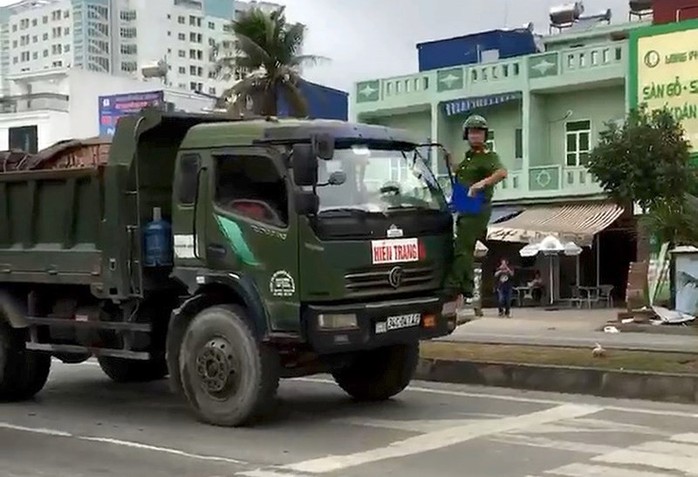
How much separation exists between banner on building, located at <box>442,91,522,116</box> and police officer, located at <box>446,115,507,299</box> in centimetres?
2301

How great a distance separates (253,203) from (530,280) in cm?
2476

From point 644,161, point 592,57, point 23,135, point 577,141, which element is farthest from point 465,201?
point 23,135

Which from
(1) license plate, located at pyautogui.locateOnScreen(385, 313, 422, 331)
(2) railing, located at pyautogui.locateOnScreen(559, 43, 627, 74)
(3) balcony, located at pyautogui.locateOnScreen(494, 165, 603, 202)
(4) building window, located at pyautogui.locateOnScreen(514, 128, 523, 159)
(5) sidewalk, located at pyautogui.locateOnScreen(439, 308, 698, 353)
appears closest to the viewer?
(1) license plate, located at pyautogui.locateOnScreen(385, 313, 422, 331)

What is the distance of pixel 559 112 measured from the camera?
33.2m

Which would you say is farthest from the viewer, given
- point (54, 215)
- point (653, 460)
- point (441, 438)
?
point (54, 215)

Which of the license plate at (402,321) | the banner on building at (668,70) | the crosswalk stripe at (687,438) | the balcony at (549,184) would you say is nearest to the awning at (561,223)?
the balcony at (549,184)

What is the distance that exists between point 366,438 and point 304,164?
230 centimetres

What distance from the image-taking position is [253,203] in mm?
9508

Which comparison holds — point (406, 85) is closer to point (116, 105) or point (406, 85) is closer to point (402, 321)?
point (116, 105)

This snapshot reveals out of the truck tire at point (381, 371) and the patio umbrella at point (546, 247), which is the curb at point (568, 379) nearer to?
the truck tire at point (381, 371)

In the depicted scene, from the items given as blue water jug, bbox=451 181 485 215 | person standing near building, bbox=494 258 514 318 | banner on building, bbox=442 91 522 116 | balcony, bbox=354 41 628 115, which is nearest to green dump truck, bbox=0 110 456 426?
blue water jug, bbox=451 181 485 215

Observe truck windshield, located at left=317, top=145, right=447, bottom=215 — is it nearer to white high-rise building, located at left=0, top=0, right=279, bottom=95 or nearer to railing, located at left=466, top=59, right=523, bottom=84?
railing, located at left=466, top=59, right=523, bottom=84

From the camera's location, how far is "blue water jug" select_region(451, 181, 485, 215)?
34.3 ft

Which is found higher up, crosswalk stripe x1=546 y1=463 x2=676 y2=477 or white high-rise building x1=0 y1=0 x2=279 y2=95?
white high-rise building x1=0 y1=0 x2=279 y2=95
